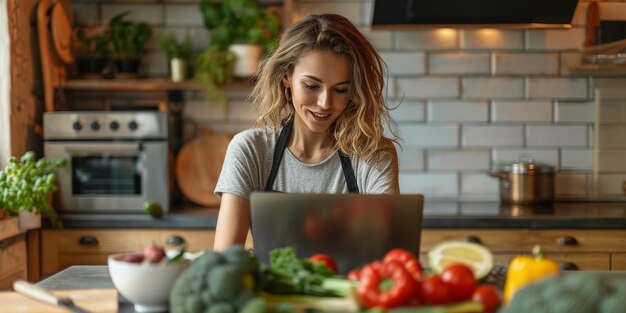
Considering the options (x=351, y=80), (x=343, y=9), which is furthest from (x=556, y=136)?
(x=351, y=80)

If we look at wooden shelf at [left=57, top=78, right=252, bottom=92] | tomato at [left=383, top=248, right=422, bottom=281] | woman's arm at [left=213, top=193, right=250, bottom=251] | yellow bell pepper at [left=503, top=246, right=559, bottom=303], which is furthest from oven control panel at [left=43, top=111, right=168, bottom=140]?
yellow bell pepper at [left=503, top=246, right=559, bottom=303]

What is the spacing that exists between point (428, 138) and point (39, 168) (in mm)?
1933

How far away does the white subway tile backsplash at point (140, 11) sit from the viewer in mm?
4125

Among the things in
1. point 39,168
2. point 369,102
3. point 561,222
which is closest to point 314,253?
point 369,102

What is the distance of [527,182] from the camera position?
3.87m

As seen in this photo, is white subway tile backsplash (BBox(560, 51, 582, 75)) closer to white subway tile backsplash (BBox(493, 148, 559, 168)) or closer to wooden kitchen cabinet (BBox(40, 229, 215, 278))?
white subway tile backsplash (BBox(493, 148, 559, 168))

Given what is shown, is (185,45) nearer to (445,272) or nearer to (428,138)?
(428,138)

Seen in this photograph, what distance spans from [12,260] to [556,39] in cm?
276

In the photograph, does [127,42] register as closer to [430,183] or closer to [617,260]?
[430,183]

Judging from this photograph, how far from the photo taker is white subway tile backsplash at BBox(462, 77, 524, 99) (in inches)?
162

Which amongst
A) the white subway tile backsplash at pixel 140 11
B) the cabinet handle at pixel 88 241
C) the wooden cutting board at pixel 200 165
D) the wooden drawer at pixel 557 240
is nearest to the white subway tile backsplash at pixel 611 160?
the wooden drawer at pixel 557 240

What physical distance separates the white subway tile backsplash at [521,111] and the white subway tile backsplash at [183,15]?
5.14ft

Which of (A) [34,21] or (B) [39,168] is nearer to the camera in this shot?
(B) [39,168]

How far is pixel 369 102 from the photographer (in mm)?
2406
